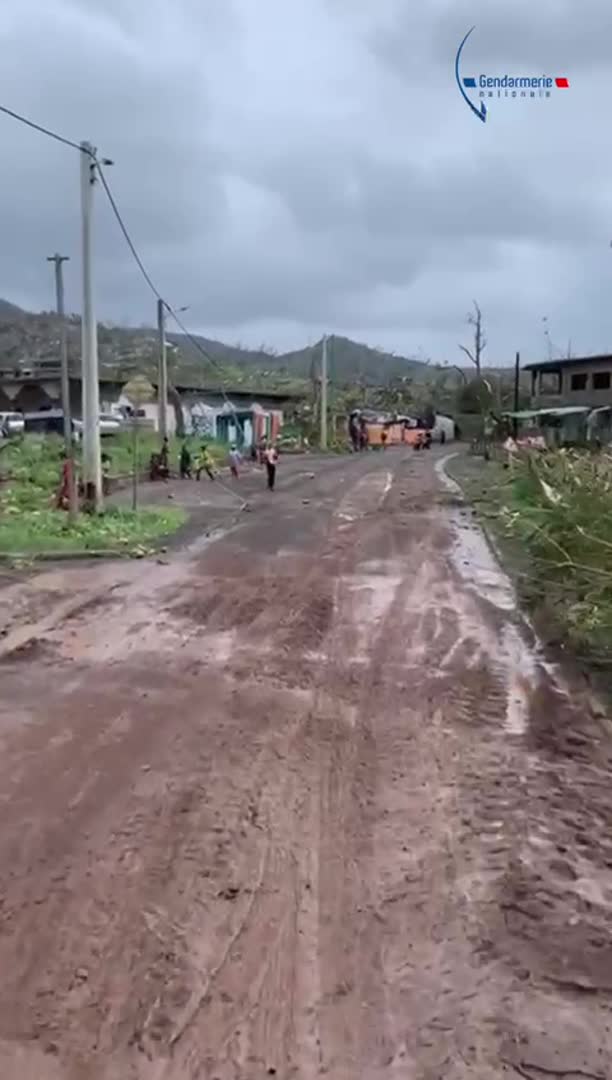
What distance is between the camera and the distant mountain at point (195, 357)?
6694 centimetres

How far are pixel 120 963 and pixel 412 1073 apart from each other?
1.16m

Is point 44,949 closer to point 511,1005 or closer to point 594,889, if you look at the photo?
point 511,1005

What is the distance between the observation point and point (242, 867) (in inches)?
176

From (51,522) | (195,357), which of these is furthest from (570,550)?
(195,357)

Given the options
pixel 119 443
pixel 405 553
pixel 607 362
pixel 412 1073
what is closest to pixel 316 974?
pixel 412 1073

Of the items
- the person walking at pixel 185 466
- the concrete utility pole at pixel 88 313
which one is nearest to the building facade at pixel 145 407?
the person walking at pixel 185 466

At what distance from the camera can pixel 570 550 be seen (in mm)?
10938

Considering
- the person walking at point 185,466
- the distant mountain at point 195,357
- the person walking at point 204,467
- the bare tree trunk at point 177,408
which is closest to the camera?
the person walking at point 204,467

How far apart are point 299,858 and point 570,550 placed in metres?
7.12

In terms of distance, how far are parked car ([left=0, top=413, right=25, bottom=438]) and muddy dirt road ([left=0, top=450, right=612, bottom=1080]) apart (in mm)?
29688

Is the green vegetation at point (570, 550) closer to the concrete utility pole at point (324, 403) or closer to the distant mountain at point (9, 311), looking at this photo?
the concrete utility pole at point (324, 403)

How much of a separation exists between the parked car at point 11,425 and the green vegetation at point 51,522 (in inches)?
394

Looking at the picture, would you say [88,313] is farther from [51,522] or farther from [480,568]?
[480,568]

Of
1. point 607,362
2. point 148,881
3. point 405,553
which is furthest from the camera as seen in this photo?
point 607,362
